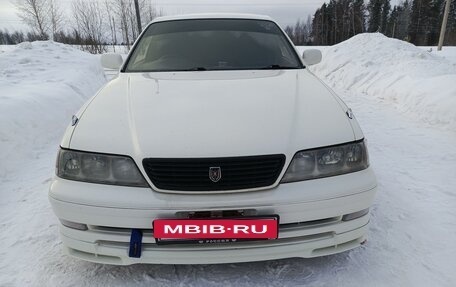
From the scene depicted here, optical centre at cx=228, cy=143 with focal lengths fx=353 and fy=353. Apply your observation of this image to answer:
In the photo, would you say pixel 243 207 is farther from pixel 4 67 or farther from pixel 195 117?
pixel 4 67

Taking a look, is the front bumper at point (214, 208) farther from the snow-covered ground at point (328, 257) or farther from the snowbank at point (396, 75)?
the snowbank at point (396, 75)

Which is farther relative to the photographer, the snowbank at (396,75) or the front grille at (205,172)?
the snowbank at (396,75)

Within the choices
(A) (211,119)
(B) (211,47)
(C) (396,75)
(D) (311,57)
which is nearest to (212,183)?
(A) (211,119)

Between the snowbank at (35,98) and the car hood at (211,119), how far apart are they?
2.08 meters

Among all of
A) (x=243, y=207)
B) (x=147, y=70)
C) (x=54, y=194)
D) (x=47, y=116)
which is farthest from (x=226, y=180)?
(x=47, y=116)

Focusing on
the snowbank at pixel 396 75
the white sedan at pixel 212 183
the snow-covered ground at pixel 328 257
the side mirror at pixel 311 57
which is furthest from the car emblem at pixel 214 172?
the snowbank at pixel 396 75

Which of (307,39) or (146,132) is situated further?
(307,39)

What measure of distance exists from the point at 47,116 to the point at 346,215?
4.37 meters

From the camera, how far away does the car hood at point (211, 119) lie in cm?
171

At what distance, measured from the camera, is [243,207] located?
1.66m

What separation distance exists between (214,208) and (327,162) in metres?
0.63

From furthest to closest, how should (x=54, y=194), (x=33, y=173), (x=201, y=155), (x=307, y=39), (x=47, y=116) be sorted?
(x=307, y=39) → (x=47, y=116) → (x=33, y=173) → (x=54, y=194) → (x=201, y=155)

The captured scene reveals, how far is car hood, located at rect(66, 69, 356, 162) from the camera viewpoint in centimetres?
171

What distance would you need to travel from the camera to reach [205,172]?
5.44 ft
